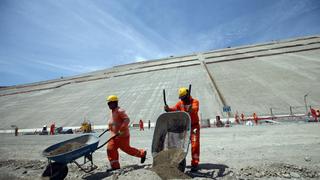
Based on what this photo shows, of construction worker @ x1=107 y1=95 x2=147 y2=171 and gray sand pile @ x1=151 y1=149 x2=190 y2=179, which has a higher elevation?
construction worker @ x1=107 y1=95 x2=147 y2=171

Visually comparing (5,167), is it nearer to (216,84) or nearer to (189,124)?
(189,124)

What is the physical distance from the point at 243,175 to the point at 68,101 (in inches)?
1363

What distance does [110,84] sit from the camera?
1635 inches

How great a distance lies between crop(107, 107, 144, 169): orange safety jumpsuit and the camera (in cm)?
516

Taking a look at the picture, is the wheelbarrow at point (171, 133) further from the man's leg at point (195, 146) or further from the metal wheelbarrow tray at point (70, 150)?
the metal wheelbarrow tray at point (70, 150)

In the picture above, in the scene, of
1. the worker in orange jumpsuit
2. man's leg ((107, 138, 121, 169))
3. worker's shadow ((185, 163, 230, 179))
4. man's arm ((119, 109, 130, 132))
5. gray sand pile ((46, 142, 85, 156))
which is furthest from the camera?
man's arm ((119, 109, 130, 132))

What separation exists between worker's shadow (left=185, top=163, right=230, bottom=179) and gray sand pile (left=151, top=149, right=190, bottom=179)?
329mm

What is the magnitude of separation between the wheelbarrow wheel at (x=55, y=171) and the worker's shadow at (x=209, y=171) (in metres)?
2.46

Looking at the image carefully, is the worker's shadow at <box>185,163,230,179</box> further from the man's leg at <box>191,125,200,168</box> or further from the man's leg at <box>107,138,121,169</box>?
the man's leg at <box>107,138,121,169</box>

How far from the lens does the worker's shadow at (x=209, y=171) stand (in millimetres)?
4275

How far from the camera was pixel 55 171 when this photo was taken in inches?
183

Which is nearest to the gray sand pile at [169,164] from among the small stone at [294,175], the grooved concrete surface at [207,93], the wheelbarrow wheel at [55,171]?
the small stone at [294,175]

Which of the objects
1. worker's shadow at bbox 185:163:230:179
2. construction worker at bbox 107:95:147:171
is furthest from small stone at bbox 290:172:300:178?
construction worker at bbox 107:95:147:171

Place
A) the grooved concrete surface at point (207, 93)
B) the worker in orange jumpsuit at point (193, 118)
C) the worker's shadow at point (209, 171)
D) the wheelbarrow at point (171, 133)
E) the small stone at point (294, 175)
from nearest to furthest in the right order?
the small stone at point (294, 175) < the worker's shadow at point (209, 171) < the worker in orange jumpsuit at point (193, 118) < the wheelbarrow at point (171, 133) < the grooved concrete surface at point (207, 93)
